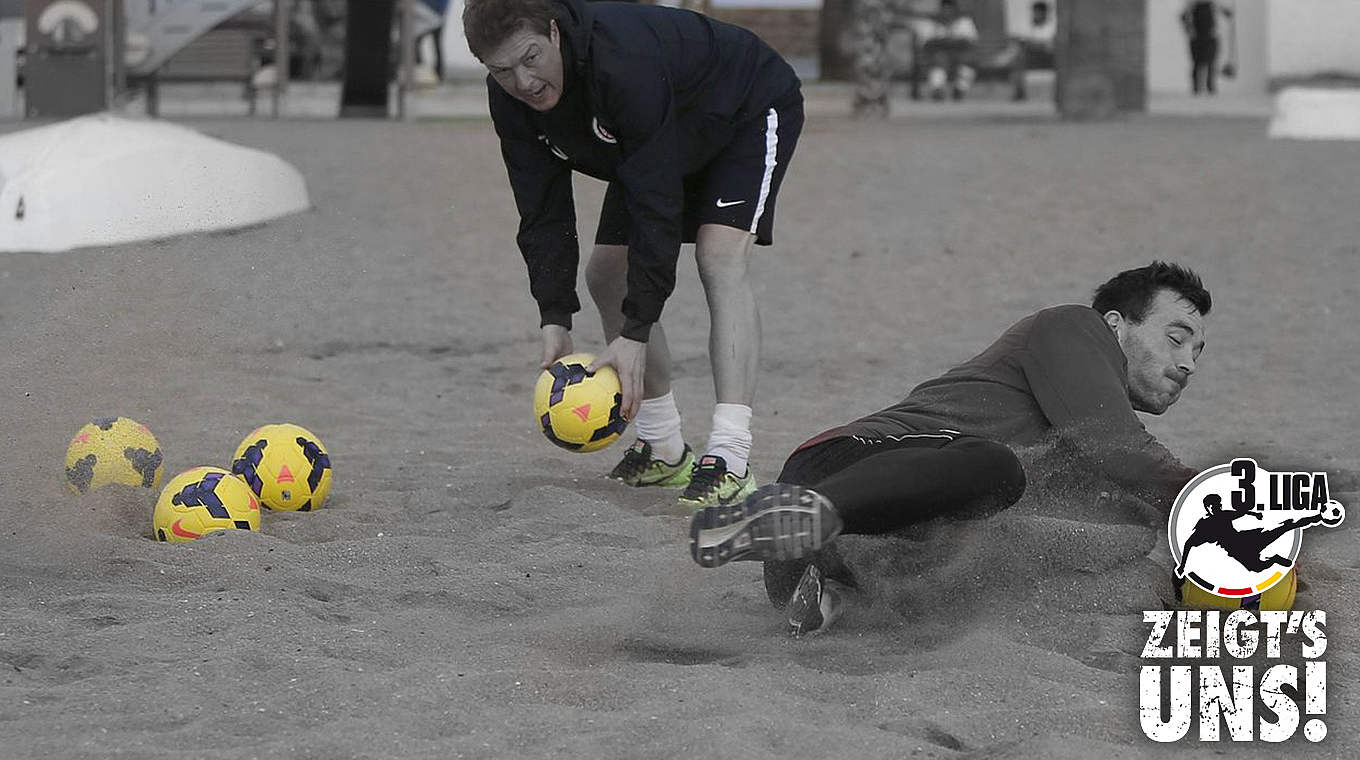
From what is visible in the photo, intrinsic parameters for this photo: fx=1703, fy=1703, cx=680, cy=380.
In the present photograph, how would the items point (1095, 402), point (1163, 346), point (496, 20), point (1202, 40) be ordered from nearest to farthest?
1. point (1095, 402)
2. point (1163, 346)
3. point (496, 20)
4. point (1202, 40)

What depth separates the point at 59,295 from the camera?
536 centimetres

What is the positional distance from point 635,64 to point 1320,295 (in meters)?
5.64

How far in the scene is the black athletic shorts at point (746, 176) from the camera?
4691mm

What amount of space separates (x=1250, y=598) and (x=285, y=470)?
8.03 feet

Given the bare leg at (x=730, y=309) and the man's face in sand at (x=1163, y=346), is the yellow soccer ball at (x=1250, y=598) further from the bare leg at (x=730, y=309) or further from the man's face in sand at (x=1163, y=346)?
the bare leg at (x=730, y=309)

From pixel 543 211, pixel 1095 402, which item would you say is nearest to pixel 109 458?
pixel 543 211

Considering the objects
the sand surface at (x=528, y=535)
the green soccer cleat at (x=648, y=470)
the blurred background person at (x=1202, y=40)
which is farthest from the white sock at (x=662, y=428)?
the blurred background person at (x=1202, y=40)

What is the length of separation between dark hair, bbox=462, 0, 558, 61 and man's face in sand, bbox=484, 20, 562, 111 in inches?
0.6

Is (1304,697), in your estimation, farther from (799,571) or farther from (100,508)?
(100,508)

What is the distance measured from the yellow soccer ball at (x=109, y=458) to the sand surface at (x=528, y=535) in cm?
7

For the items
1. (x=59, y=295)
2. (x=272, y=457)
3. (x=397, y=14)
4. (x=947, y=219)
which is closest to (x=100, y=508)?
(x=272, y=457)

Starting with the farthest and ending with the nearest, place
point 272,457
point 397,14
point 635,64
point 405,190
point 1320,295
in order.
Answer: point 397,14 → point 405,190 → point 1320,295 → point 272,457 → point 635,64

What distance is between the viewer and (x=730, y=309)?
15.6ft

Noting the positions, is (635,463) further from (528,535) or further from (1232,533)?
(1232,533)
